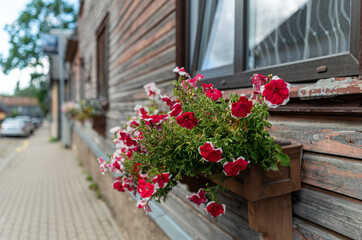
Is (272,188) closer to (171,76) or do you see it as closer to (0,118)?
(171,76)

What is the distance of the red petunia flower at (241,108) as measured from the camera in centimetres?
104

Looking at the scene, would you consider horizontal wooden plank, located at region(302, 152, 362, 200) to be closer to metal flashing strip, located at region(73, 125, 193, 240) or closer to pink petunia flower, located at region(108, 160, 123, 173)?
pink petunia flower, located at region(108, 160, 123, 173)

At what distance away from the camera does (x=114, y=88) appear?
486cm

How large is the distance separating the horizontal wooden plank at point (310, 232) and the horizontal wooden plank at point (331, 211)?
0.03 metres

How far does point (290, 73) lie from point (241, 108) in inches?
19.7

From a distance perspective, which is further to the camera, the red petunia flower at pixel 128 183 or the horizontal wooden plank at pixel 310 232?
the red petunia flower at pixel 128 183

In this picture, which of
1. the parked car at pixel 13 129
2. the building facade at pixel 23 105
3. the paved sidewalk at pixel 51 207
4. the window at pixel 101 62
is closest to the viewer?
the paved sidewalk at pixel 51 207

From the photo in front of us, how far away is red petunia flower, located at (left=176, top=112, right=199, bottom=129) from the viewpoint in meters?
1.13

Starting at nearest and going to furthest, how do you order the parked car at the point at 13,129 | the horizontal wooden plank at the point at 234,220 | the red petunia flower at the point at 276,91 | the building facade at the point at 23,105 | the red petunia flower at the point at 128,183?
1. the red petunia flower at the point at 276,91
2. the horizontal wooden plank at the point at 234,220
3. the red petunia flower at the point at 128,183
4. the parked car at the point at 13,129
5. the building facade at the point at 23,105

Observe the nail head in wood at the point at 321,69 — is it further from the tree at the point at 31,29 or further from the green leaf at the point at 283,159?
the tree at the point at 31,29

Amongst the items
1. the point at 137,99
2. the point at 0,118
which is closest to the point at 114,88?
the point at 137,99

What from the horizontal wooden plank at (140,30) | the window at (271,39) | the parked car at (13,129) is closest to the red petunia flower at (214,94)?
the window at (271,39)

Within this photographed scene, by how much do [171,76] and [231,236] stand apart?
1.42 metres

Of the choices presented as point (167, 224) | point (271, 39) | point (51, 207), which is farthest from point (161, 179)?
point (51, 207)
